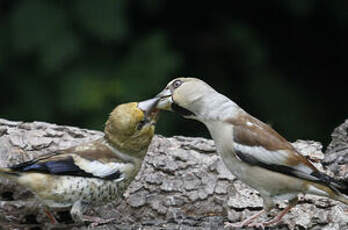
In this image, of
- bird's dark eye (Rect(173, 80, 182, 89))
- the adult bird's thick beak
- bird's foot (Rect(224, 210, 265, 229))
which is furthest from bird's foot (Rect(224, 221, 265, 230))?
bird's dark eye (Rect(173, 80, 182, 89))

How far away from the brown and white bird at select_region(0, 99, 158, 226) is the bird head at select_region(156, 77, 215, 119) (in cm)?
11

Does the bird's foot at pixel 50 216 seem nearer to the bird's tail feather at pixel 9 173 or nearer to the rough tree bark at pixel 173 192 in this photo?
the rough tree bark at pixel 173 192

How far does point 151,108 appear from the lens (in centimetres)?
571


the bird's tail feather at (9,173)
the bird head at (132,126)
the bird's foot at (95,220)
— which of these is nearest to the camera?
the bird's tail feather at (9,173)

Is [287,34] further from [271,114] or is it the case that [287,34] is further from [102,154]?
[102,154]

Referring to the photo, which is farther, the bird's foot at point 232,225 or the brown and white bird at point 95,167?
the bird's foot at point 232,225

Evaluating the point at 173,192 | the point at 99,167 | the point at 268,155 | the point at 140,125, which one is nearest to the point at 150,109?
the point at 140,125

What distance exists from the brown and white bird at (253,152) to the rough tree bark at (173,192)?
1.04 feet

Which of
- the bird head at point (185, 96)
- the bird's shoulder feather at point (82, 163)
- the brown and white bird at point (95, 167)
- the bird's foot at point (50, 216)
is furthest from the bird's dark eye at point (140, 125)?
the bird's foot at point (50, 216)

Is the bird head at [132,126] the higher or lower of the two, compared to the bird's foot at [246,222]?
higher

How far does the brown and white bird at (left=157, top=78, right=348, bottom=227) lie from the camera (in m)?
5.49

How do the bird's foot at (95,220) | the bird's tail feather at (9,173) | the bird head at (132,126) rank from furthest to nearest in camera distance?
1. the bird's foot at (95,220)
2. the bird head at (132,126)
3. the bird's tail feather at (9,173)

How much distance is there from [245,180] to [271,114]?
122 inches

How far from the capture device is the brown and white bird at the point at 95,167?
5457 mm
